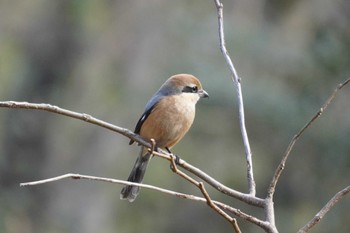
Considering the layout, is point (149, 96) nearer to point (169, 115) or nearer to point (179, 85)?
point (179, 85)

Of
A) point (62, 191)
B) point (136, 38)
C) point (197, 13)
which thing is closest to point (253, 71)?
point (197, 13)

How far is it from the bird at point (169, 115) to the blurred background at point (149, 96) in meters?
4.13

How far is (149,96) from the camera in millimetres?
13922

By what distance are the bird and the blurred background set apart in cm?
413

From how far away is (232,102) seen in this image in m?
12.2

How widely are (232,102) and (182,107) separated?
7.08 meters

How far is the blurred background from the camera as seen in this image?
10.7 m

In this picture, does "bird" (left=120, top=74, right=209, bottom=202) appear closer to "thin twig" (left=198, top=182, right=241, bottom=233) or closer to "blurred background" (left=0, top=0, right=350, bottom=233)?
"thin twig" (left=198, top=182, right=241, bottom=233)

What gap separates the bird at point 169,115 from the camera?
5.04 meters

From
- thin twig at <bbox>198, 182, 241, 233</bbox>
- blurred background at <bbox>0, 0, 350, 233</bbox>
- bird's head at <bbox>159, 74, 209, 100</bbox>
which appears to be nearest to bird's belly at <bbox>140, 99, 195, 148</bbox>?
bird's head at <bbox>159, 74, 209, 100</bbox>

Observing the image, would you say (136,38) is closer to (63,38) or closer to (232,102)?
(63,38)

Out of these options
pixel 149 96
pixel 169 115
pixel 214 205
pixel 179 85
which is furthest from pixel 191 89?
pixel 149 96

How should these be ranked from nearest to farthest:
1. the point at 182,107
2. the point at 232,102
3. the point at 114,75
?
the point at 182,107 < the point at 232,102 < the point at 114,75

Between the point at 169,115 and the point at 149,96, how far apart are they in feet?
28.9
